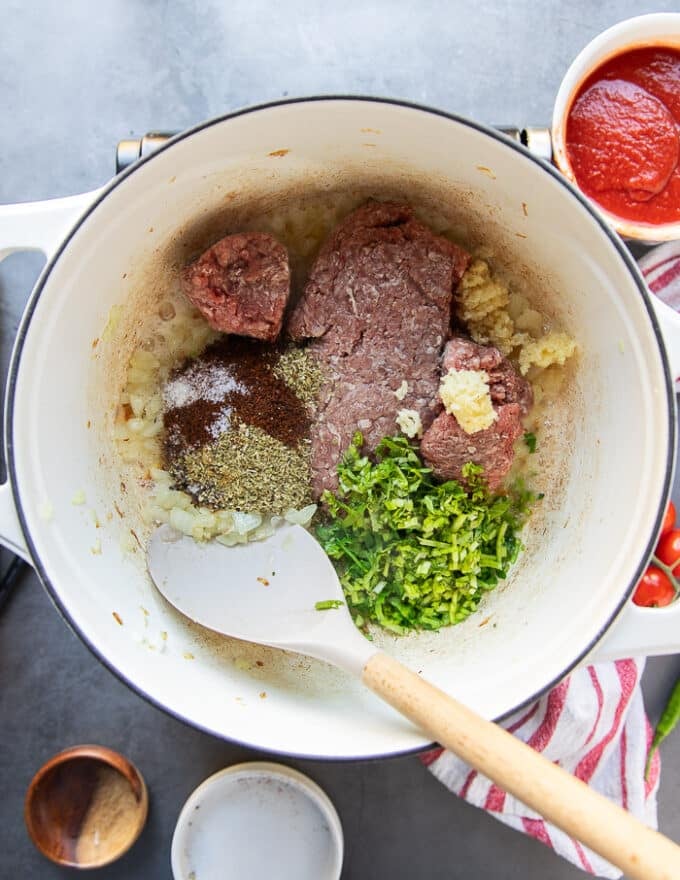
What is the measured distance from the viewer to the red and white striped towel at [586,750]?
2072mm

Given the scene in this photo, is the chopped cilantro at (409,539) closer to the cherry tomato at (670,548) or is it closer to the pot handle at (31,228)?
the cherry tomato at (670,548)

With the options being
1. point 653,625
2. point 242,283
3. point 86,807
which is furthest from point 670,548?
point 86,807

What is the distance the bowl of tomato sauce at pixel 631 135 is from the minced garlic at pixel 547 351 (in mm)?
304

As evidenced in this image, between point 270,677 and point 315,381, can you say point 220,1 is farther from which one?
point 270,677

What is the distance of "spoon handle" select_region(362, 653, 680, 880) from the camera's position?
1166 millimetres

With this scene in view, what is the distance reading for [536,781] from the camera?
127cm

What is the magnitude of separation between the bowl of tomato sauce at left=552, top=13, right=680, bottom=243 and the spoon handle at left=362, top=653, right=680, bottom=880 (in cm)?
120

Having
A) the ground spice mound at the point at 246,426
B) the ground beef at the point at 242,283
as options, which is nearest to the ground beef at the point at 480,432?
the ground spice mound at the point at 246,426

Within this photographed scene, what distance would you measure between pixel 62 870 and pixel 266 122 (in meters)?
2.09

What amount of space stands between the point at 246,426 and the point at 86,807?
118 cm

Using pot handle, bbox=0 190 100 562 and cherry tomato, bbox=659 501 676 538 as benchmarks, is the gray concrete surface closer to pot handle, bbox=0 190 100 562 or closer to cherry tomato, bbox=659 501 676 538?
pot handle, bbox=0 190 100 562

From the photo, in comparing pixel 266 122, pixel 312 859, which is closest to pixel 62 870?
pixel 312 859

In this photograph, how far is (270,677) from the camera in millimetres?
1878

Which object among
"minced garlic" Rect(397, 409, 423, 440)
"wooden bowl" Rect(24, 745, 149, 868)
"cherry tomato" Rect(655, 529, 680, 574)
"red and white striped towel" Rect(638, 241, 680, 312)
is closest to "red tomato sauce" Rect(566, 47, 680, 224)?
"red and white striped towel" Rect(638, 241, 680, 312)
